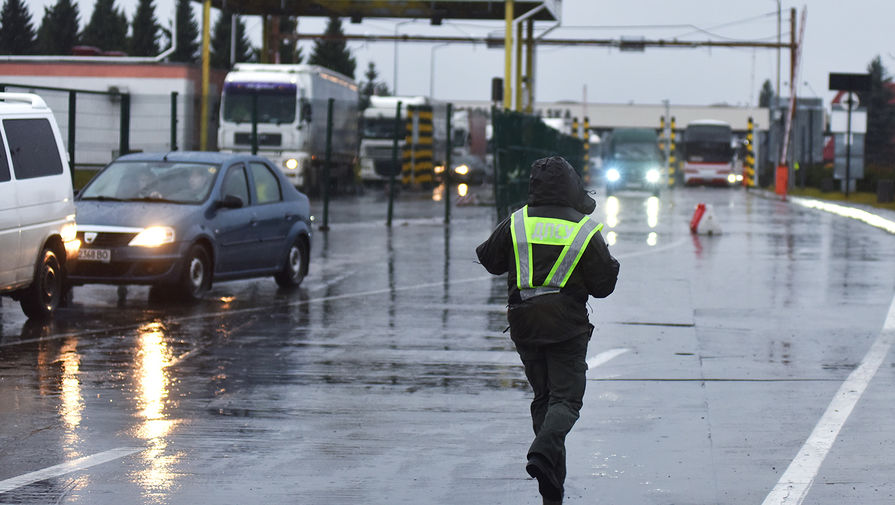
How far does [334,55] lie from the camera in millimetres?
103062

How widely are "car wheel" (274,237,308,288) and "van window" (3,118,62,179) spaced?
148 inches

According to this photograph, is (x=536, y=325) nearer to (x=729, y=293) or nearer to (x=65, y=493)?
(x=65, y=493)

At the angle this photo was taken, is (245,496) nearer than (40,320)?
Yes

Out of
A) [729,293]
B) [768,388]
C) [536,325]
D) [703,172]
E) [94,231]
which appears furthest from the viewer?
[703,172]

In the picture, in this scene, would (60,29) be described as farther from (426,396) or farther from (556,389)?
(556,389)

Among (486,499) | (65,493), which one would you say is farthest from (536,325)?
(65,493)

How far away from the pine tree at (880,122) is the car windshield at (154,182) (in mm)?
88283

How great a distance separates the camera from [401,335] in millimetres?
12906

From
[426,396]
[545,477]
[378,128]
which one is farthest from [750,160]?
[545,477]

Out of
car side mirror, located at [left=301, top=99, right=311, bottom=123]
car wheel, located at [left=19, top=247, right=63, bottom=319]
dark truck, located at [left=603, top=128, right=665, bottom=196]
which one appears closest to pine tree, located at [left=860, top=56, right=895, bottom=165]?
dark truck, located at [left=603, top=128, right=665, bottom=196]

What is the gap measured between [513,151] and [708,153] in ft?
148

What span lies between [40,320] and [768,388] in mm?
6756

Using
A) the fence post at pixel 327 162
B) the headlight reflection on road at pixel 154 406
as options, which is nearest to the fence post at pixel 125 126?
the fence post at pixel 327 162

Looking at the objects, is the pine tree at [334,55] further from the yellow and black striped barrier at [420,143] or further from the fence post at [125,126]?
the fence post at [125,126]
